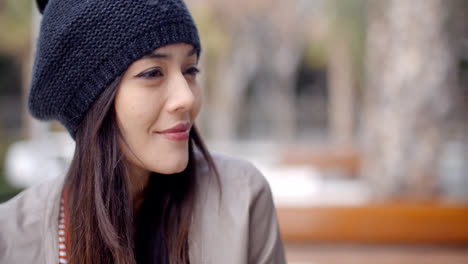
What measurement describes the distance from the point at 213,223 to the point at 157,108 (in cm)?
45

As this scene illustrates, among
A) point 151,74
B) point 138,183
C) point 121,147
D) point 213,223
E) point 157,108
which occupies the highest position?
point 151,74

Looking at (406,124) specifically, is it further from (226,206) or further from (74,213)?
(74,213)

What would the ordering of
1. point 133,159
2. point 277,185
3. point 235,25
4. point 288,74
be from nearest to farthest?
point 133,159 < point 277,185 < point 235,25 < point 288,74

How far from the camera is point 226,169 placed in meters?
1.77

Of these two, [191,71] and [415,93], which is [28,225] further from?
[415,93]

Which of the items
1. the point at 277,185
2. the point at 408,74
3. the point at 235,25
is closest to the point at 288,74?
the point at 235,25

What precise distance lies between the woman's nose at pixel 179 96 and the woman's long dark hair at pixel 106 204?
18 centimetres

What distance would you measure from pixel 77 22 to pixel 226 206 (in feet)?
2.62

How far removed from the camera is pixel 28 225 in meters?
1.56

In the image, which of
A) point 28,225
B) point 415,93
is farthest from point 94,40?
point 415,93

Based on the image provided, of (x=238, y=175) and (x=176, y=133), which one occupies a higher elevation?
(x=176, y=133)

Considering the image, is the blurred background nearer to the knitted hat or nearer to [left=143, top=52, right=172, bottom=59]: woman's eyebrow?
the knitted hat

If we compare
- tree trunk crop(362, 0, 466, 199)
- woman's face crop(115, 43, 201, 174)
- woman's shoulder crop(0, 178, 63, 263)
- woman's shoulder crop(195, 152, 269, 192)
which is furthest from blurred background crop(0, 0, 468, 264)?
woman's shoulder crop(195, 152, 269, 192)

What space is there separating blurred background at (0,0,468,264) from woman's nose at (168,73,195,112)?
0.66 m
